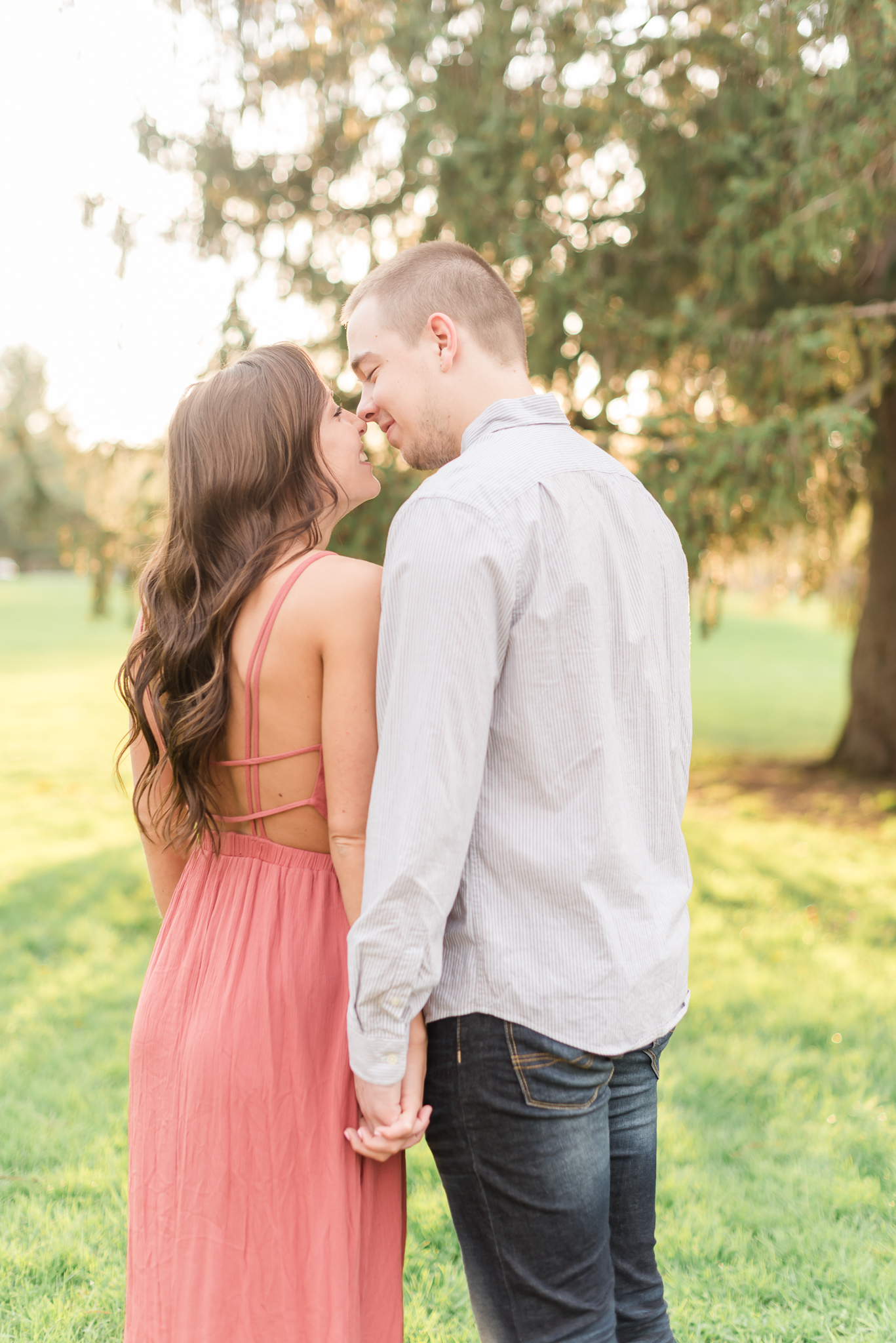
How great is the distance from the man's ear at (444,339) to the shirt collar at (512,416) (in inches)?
4.4

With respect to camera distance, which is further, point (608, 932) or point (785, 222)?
point (785, 222)

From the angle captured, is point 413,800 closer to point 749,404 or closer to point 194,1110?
point 194,1110

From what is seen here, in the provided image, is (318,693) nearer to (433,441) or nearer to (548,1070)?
(433,441)

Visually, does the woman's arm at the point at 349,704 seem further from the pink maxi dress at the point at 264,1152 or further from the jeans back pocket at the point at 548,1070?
the jeans back pocket at the point at 548,1070

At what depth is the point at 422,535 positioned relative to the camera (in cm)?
139

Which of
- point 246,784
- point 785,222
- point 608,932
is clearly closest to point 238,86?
point 785,222

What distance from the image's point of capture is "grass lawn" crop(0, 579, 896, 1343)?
2.72 metres

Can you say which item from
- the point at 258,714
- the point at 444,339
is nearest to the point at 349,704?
the point at 258,714

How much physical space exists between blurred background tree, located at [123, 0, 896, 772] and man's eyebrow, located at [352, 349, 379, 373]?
4.16m

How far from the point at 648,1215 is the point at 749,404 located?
19.9 feet

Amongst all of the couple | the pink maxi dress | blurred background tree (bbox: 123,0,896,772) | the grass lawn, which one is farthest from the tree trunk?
the pink maxi dress

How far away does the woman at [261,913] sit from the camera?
1.62m

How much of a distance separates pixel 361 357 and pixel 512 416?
1.01 ft

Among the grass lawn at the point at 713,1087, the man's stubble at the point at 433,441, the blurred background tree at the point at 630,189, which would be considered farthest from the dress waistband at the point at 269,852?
the blurred background tree at the point at 630,189
